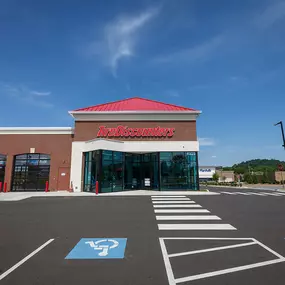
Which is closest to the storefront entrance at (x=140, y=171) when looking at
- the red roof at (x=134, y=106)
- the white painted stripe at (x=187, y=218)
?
the red roof at (x=134, y=106)

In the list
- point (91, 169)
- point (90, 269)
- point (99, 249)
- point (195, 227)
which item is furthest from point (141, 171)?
point (90, 269)

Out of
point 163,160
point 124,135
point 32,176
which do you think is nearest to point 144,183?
point 163,160

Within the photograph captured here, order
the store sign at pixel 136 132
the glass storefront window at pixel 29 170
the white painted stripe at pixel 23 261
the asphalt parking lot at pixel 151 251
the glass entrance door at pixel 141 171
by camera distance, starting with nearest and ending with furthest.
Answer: the asphalt parking lot at pixel 151 251, the white painted stripe at pixel 23 261, the glass entrance door at pixel 141 171, the store sign at pixel 136 132, the glass storefront window at pixel 29 170

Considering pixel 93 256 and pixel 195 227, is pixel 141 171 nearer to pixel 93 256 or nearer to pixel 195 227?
pixel 195 227

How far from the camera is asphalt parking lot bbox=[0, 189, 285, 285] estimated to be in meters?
3.72

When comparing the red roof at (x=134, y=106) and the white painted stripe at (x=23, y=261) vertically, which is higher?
the red roof at (x=134, y=106)

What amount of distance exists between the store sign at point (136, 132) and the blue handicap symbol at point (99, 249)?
18.5 m

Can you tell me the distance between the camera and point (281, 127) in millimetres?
26859

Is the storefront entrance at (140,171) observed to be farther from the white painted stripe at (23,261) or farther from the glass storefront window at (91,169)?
the white painted stripe at (23,261)

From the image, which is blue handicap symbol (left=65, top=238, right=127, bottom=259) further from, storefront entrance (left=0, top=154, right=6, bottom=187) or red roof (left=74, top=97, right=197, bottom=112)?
storefront entrance (left=0, top=154, right=6, bottom=187)

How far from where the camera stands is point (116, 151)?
75.0 feet

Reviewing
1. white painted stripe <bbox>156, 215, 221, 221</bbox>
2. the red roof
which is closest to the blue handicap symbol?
white painted stripe <bbox>156, 215, 221, 221</bbox>

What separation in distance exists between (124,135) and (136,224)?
55.5 feet

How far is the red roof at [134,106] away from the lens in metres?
25.5
